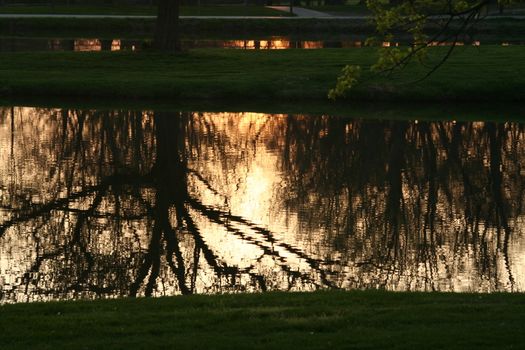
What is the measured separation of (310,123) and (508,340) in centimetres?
1898

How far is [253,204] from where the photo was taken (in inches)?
793

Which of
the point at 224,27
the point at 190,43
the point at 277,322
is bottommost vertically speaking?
the point at 277,322

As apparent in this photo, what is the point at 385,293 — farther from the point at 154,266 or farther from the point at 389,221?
the point at 389,221

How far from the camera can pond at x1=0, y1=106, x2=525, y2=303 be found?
1550cm

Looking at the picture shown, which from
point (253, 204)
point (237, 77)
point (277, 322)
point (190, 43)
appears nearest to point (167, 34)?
point (237, 77)

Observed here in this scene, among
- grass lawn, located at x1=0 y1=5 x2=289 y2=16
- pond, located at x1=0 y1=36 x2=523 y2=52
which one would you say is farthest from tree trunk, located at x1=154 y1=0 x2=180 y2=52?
grass lawn, located at x1=0 y1=5 x2=289 y2=16

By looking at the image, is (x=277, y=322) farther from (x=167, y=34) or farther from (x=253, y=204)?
(x=167, y=34)

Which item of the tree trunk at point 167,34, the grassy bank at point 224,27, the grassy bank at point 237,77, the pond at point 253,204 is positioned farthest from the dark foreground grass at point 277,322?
the grassy bank at point 224,27

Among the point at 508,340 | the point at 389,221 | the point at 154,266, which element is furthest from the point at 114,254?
the point at 508,340

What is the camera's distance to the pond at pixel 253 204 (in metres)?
15.5

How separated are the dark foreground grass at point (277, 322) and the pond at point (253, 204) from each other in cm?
217

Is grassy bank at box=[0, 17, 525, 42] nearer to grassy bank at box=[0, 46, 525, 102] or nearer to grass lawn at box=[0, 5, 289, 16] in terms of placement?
grass lawn at box=[0, 5, 289, 16]

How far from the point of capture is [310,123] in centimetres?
A: 2941

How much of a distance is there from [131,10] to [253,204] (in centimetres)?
5512
